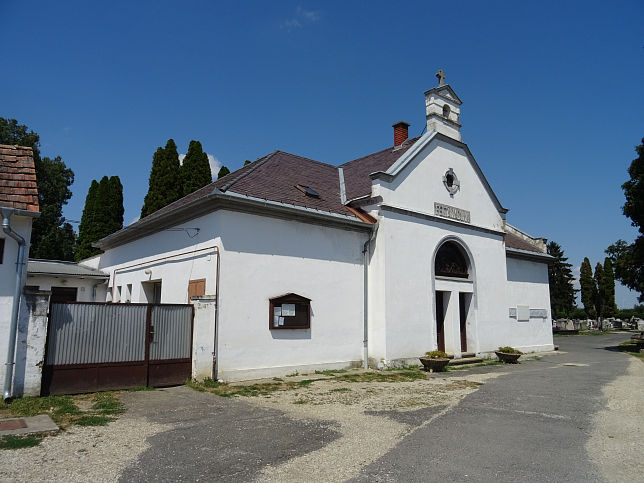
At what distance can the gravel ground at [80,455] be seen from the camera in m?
5.04

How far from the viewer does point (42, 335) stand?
9.48 meters

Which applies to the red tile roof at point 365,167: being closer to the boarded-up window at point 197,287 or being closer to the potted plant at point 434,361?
the potted plant at point 434,361

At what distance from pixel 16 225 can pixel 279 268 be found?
6552 millimetres

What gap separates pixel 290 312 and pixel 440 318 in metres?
7.54

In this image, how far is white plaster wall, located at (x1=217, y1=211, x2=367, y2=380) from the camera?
40.3 feet

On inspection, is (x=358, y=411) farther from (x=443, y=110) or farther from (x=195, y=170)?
(x=195, y=170)

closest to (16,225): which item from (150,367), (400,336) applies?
(150,367)

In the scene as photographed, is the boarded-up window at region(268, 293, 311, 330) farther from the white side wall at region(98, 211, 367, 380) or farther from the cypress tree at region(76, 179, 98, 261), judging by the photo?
the cypress tree at region(76, 179, 98, 261)

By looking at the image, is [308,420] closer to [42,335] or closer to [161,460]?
[161,460]

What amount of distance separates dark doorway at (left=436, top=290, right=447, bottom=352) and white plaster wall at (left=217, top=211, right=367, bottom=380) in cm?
433

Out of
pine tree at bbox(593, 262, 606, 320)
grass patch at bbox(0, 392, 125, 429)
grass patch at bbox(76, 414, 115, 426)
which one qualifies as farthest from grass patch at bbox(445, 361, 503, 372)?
pine tree at bbox(593, 262, 606, 320)

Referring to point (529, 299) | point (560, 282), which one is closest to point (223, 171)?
point (529, 299)

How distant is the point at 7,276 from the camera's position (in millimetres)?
9227

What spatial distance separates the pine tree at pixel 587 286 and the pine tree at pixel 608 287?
136 cm
